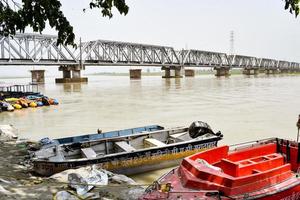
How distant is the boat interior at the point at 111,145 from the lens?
11.7 meters

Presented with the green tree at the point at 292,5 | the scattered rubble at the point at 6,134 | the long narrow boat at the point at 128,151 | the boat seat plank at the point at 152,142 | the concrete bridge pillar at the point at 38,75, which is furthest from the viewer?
the concrete bridge pillar at the point at 38,75

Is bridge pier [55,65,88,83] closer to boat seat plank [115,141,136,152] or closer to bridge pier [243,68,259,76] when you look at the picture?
boat seat plank [115,141,136,152]

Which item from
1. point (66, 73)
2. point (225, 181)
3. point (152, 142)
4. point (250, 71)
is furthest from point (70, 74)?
point (250, 71)

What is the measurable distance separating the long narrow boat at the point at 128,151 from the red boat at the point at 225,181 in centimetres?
315

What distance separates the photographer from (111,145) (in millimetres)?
13133

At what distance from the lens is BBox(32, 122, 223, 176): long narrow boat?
35.7ft

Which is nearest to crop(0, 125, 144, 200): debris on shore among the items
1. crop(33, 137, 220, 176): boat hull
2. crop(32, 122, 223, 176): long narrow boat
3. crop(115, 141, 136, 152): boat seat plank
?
crop(33, 137, 220, 176): boat hull

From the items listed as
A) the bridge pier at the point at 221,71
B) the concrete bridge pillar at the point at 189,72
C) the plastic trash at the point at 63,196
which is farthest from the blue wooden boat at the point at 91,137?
the bridge pier at the point at 221,71

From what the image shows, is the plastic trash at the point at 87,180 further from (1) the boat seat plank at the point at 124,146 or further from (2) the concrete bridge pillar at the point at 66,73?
(2) the concrete bridge pillar at the point at 66,73

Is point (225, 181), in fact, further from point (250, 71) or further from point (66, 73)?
point (250, 71)

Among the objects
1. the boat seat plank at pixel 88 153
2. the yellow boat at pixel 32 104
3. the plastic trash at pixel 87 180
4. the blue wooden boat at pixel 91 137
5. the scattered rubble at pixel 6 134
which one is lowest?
the yellow boat at pixel 32 104

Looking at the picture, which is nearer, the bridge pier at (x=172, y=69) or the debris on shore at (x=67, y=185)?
the debris on shore at (x=67, y=185)

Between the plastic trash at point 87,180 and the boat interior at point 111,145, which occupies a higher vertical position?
the boat interior at point 111,145

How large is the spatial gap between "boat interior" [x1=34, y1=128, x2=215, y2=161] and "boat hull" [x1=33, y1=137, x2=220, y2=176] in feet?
0.83
